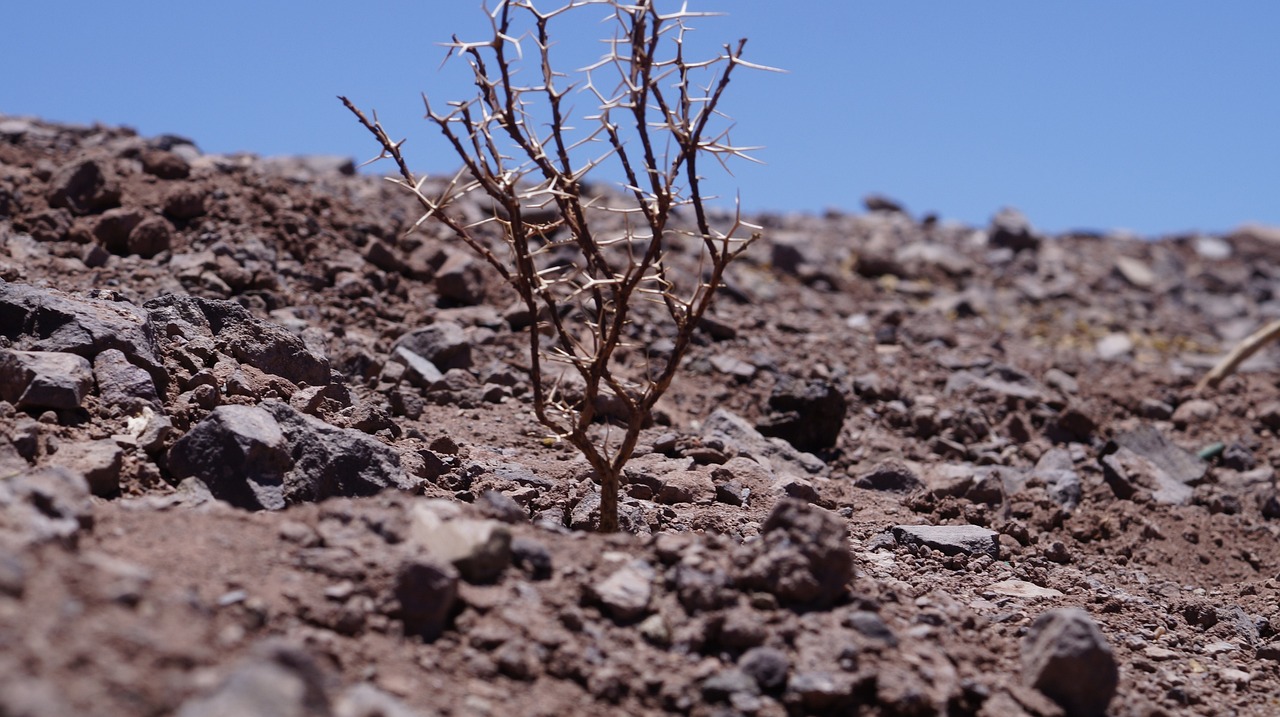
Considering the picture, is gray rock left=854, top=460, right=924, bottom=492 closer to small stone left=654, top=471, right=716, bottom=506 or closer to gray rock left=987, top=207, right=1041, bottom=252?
small stone left=654, top=471, right=716, bottom=506

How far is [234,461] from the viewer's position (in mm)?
3930

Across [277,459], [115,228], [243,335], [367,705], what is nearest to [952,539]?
[277,459]

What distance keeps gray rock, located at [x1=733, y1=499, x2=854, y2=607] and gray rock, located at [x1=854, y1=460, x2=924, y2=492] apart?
110 inches

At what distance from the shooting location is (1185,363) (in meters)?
11.7

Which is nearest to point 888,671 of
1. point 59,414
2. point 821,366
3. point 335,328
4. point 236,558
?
point 236,558

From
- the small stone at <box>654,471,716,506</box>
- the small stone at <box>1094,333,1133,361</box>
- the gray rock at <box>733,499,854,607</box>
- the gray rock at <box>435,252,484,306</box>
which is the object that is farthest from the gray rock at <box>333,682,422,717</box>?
the small stone at <box>1094,333,1133,361</box>

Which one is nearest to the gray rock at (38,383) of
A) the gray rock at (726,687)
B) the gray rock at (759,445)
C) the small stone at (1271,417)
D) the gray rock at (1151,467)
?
the gray rock at (726,687)

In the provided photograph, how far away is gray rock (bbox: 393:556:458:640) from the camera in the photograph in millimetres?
2883

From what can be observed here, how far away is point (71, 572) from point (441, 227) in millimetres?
7364

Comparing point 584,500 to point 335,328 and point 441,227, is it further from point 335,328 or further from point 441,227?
point 441,227

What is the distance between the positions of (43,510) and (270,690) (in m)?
1.04

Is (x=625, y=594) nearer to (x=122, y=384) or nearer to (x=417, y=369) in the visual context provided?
(x=122, y=384)

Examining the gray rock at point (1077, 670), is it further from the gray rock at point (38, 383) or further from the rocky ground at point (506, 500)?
the gray rock at point (38, 383)

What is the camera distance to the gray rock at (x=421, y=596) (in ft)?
9.46
